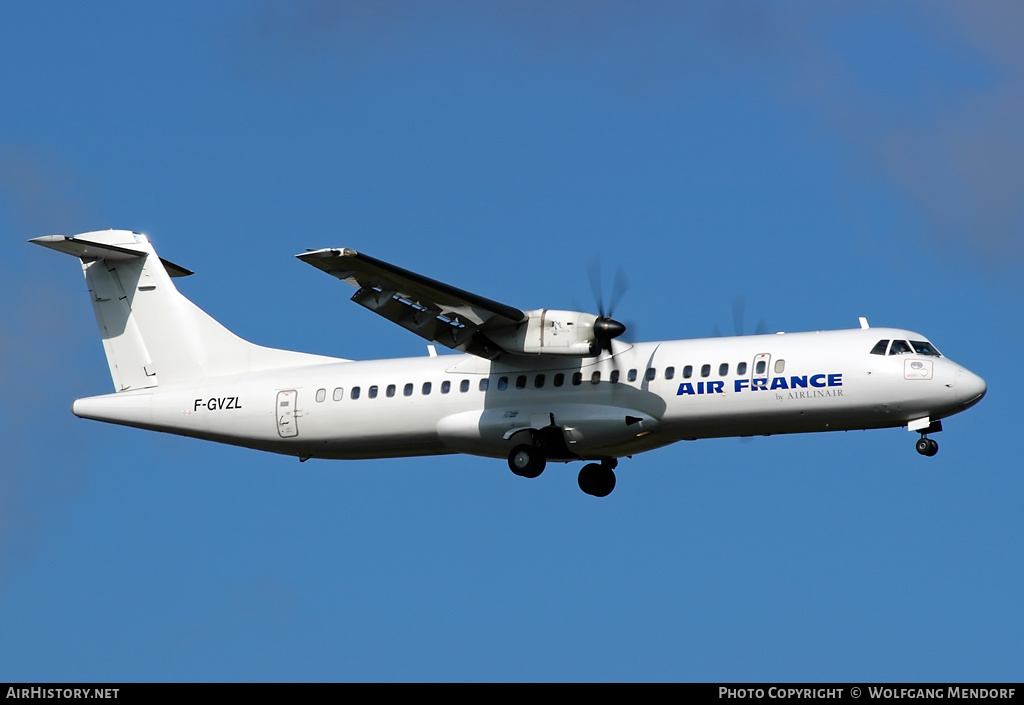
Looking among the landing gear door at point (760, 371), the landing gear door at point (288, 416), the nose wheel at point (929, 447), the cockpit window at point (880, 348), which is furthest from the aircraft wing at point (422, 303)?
the nose wheel at point (929, 447)

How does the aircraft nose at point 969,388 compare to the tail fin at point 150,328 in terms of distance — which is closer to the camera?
the aircraft nose at point 969,388

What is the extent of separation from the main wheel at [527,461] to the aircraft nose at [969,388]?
20.8 ft

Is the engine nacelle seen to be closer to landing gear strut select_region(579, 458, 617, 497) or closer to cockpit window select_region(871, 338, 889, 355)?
landing gear strut select_region(579, 458, 617, 497)

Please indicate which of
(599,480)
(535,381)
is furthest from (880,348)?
(599,480)

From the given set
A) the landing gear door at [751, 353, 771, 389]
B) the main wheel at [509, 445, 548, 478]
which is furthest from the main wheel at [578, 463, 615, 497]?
the landing gear door at [751, 353, 771, 389]

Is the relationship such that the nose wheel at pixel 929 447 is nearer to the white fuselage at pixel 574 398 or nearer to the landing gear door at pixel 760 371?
the white fuselage at pixel 574 398

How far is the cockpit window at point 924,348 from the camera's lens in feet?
72.9

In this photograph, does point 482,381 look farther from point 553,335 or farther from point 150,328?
point 150,328

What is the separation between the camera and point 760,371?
2252cm

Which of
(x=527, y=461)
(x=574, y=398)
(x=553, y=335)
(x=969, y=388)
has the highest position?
(x=553, y=335)

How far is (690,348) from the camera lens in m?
23.3

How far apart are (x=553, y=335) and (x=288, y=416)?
16.2 ft
